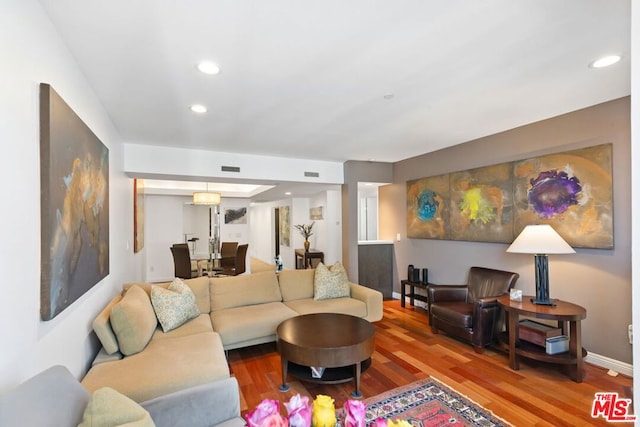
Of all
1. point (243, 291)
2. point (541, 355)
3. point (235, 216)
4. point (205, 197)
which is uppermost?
point (205, 197)

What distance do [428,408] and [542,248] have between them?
1768mm

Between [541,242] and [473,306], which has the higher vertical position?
[541,242]

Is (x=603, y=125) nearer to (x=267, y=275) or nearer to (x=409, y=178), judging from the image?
(x=409, y=178)

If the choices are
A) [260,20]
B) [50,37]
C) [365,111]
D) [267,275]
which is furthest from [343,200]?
[50,37]

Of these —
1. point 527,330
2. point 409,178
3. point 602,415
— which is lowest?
point 602,415

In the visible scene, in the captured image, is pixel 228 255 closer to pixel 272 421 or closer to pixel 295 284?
pixel 295 284

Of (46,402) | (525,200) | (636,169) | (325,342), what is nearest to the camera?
(636,169)

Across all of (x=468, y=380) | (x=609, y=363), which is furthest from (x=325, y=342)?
(x=609, y=363)

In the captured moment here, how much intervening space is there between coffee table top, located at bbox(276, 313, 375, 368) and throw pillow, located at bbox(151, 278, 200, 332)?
986 millimetres

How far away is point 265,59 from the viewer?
1985 mm

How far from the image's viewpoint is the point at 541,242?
288 cm

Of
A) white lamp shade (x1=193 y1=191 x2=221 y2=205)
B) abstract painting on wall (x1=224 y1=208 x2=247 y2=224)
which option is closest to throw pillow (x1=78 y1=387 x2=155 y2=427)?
white lamp shade (x1=193 y1=191 x2=221 y2=205)

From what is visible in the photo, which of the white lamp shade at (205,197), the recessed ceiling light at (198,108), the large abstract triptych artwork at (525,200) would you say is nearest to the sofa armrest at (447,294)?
the large abstract triptych artwork at (525,200)

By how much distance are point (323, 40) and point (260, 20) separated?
0.37m
